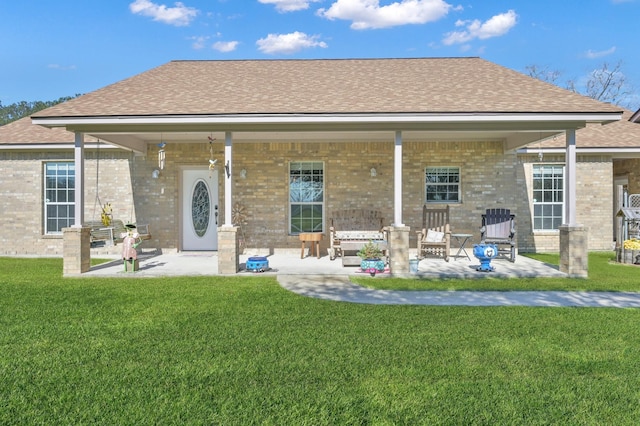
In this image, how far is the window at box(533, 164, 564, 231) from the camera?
Result: 1253cm

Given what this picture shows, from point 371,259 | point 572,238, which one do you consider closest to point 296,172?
point 371,259

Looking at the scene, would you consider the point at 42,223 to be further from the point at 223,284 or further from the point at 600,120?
the point at 600,120

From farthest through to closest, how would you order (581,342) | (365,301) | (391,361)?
(365,301) < (581,342) < (391,361)

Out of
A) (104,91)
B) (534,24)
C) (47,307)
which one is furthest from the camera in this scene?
(534,24)

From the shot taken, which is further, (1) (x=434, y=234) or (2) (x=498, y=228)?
(1) (x=434, y=234)

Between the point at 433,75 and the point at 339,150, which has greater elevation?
the point at 433,75

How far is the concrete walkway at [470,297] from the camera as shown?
20.2 ft

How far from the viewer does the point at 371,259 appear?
8.48 m

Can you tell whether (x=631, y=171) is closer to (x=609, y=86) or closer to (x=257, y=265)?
(x=257, y=265)

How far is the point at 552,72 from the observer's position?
3550cm

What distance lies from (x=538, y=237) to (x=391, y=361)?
404 inches

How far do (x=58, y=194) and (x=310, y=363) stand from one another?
11.4 meters

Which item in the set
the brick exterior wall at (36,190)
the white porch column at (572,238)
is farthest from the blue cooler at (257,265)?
the white porch column at (572,238)

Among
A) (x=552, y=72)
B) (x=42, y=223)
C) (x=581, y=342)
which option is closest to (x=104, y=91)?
(x=42, y=223)
